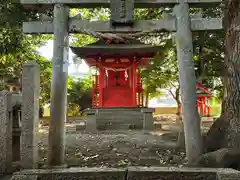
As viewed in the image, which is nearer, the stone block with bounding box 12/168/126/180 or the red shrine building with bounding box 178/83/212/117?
the stone block with bounding box 12/168/126/180

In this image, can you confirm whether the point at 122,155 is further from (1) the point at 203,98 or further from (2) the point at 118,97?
(1) the point at 203,98

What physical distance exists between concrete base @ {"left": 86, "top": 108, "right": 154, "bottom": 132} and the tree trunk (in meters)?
7.90

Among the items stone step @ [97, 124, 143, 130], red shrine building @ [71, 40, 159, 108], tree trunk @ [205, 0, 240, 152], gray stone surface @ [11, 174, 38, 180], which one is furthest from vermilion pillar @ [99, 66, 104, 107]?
gray stone surface @ [11, 174, 38, 180]

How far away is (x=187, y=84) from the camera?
5.69 m

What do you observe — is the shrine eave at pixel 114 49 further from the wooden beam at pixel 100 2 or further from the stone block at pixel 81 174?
the stone block at pixel 81 174

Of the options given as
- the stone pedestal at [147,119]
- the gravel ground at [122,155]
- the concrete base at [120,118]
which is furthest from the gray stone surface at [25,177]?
the stone pedestal at [147,119]

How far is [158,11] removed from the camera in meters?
15.0

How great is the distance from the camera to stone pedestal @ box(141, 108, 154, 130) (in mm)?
14297

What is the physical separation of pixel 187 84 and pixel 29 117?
305 cm

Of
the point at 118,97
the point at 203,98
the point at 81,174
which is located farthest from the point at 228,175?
the point at 203,98

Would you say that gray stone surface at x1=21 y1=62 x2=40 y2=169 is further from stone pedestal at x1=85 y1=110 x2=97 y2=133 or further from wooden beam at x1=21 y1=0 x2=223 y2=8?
stone pedestal at x1=85 y1=110 x2=97 y2=133

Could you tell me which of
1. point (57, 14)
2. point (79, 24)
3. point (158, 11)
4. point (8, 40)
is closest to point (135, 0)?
point (79, 24)

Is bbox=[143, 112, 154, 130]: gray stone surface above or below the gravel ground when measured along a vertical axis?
above

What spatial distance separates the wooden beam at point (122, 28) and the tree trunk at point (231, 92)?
1.51 ft
